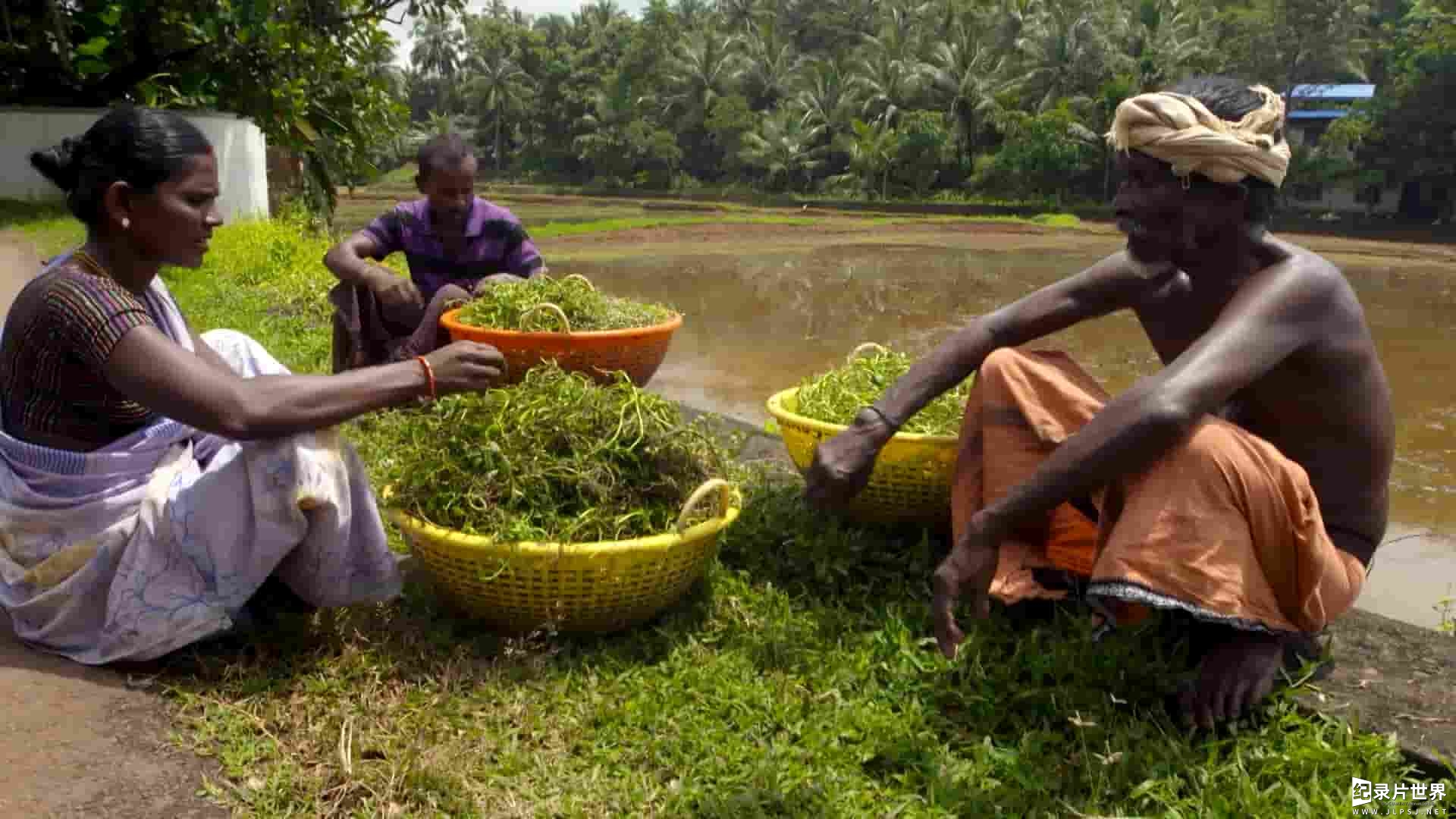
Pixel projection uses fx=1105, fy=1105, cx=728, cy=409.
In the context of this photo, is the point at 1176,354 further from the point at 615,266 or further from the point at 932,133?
the point at 932,133

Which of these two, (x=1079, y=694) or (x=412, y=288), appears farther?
(x=412, y=288)

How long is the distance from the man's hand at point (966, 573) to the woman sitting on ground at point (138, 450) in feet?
3.57

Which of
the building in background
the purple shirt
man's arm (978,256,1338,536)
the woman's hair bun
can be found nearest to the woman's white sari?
the woman's hair bun

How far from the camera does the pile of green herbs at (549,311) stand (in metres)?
3.51

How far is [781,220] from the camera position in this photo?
97.2ft

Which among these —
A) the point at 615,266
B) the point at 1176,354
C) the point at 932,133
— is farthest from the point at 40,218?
the point at 932,133

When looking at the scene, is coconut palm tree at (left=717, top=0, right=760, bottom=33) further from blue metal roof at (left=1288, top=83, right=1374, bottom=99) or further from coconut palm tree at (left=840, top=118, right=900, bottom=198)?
blue metal roof at (left=1288, top=83, right=1374, bottom=99)

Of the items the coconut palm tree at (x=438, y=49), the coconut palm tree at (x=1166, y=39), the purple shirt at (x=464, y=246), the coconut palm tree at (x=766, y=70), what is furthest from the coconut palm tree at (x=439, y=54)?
the purple shirt at (x=464, y=246)

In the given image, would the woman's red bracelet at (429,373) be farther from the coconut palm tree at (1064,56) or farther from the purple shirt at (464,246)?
the coconut palm tree at (1064,56)

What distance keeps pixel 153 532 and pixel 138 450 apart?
7.1 inches

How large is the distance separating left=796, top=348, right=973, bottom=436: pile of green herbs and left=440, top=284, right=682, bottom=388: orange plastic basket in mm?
541

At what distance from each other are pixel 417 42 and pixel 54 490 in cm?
5615

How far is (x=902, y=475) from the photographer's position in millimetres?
2906

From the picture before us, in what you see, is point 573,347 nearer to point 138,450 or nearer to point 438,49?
point 138,450
